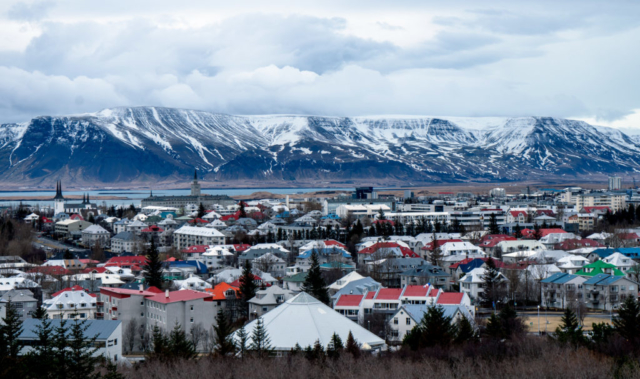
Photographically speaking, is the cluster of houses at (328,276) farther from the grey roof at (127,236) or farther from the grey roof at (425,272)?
the grey roof at (127,236)

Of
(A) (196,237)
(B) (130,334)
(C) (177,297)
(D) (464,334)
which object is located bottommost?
(B) (130,334)

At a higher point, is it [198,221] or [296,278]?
[198,221]

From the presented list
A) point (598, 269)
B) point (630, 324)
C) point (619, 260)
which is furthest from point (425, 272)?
point (630, 324)

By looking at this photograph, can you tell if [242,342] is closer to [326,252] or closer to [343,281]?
[343,281]

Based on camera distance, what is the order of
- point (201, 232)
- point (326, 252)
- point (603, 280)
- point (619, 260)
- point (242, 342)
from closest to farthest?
1. point (242, 342)
2. point (603, 280)
3. point (619, 260)
4. point (326, 252)
5. point (201, 232)

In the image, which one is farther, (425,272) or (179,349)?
(425,272)

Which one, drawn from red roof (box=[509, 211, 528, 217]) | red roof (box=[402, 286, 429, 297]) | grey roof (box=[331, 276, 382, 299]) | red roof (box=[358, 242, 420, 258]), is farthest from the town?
red roof (box=[509, 211, 528, 217])

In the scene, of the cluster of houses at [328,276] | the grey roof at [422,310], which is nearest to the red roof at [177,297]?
the cluster of houses at [328,276]
